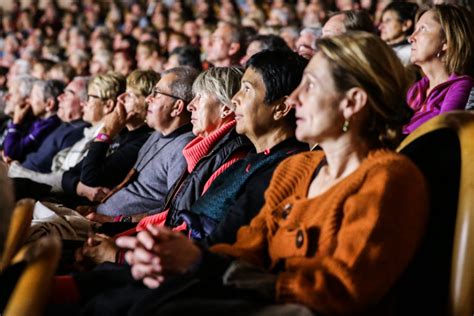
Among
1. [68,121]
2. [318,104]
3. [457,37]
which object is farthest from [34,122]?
[318,104]

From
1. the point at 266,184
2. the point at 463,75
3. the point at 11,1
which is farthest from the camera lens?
the point at 11,1

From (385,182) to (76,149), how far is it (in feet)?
8.59

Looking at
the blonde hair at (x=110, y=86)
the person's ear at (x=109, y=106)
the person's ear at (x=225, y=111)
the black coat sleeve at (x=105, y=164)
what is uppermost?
the person's ear at (x=225, y=111)

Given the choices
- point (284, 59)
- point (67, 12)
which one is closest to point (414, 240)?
point (284, 59)

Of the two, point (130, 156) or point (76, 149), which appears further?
point (76, 149)

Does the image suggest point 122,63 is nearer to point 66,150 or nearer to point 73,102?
point 73,102

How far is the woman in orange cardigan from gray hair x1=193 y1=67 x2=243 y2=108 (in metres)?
0.82

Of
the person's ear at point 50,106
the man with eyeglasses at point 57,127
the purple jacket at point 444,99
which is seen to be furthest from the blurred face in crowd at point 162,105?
the person's ear at point 50,106

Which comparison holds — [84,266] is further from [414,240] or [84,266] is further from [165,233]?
[414,240]

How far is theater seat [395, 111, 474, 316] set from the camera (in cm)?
123

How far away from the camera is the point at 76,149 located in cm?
358

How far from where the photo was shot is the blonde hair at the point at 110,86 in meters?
3.44

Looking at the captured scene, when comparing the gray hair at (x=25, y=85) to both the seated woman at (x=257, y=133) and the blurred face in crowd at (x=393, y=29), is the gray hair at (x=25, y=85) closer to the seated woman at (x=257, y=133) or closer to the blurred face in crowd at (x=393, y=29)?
the blurred face in crowd at (x=393, y=29)

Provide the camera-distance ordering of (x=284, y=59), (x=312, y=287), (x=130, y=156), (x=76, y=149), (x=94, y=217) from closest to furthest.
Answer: (x=312, y=287) < (x=284, y=59) < (x=94, y=217) < (x=130, y=156) < (x=76, y=149)
